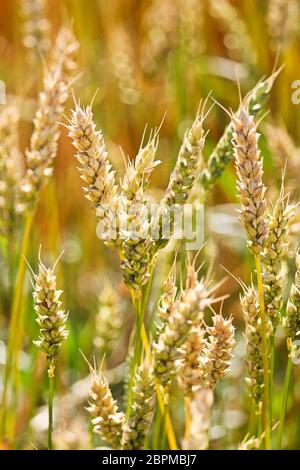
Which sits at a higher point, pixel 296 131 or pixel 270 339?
pixel 296 131

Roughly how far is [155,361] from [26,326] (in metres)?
0.80

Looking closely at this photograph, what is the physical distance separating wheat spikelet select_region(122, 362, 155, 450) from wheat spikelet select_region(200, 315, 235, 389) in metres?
0.06

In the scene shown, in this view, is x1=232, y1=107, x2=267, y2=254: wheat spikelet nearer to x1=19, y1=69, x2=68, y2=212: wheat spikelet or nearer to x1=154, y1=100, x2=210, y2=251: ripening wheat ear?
x1=154, y1=100, x2=210, y2=251: ripening wheat ear

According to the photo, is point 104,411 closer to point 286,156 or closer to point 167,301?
point 167,301

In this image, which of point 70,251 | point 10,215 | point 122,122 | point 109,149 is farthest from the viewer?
point 122,122

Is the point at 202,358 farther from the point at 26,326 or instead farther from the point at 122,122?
the point at 122,122

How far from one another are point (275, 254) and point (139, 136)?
1.25m

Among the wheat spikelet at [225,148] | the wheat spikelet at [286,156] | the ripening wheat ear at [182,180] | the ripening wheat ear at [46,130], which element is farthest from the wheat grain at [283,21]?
the ripening wheat ear at [182,180]

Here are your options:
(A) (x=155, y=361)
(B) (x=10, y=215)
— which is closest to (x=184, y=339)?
(A) (x=155, y=361)

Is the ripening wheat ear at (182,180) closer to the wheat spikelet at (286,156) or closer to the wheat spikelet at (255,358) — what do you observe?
the wheat spikelet at (255,358)

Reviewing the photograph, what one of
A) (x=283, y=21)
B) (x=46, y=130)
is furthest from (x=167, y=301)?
(x=283, y=21)

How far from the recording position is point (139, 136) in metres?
1.96

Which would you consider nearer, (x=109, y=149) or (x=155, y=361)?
(x=155, y=361)
